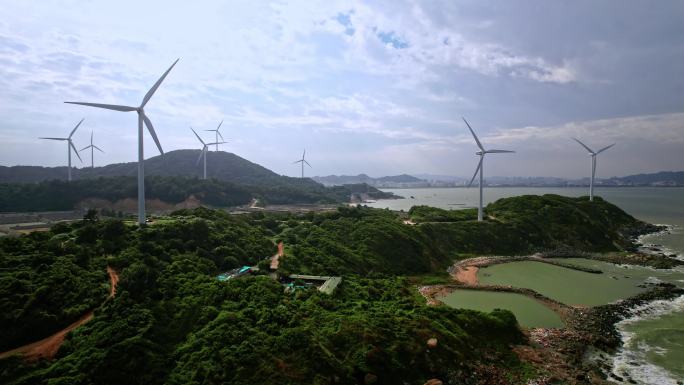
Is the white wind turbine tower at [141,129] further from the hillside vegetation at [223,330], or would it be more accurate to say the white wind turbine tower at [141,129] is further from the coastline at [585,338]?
the coastline at [585,338]

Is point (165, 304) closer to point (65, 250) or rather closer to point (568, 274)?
point (65, 250)

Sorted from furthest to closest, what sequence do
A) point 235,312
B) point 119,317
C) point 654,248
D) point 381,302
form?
point 654,248
point 381,302
point 235,312
point 119,317

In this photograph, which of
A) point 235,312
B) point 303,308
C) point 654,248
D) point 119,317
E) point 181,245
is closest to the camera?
point 119,317

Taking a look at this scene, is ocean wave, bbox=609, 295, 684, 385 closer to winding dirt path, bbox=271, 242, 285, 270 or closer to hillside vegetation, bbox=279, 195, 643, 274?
hillside vegetation, bbox=279, 195, 643, 274

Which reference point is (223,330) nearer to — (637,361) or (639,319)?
(637,361)

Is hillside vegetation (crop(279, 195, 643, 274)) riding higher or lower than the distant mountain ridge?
lower

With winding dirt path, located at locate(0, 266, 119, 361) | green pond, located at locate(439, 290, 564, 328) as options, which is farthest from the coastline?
winding dirt path, located at locate(0, 266, 119, 361)

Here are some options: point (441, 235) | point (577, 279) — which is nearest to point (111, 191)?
point (441, 235)

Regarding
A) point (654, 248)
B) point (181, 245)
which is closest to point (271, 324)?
point (181, 245)
